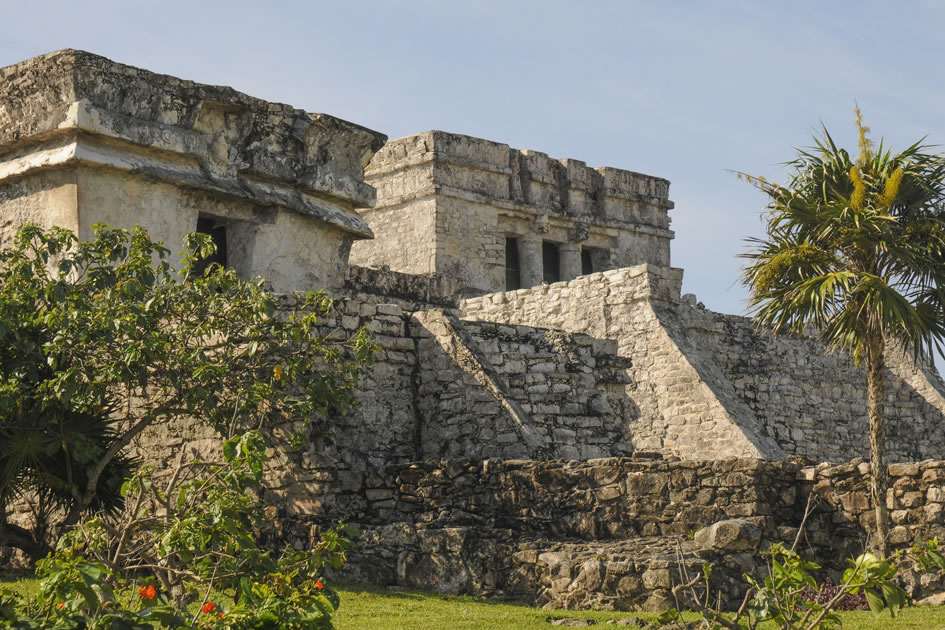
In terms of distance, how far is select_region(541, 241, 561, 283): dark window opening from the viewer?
21984 millimetres

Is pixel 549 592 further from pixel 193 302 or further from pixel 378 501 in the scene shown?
pixel 193 302

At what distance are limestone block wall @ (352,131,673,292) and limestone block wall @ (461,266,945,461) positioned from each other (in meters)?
3.47

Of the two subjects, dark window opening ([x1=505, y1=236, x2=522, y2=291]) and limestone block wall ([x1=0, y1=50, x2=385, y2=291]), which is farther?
dark window opening ([x1=505, y1=236, x2=522, y2=291])

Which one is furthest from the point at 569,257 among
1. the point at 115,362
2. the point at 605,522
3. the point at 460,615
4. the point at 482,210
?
the point at 460,615

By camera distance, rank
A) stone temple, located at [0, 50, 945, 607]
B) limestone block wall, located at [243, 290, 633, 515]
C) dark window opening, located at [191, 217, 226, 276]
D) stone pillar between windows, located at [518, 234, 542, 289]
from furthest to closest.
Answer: stone pillar between windows, located at [518, 234, 542, 289]
dark window opening, located at [191, 217, 226, 276]
limestone block wall, located at [243, 290, 633, 515]
stone temple, located at [0, 50, 945, 607]

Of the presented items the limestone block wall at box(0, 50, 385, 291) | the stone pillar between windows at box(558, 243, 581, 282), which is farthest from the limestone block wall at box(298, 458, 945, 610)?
the stone pillar between windows at box(558, 243, 581, 282)

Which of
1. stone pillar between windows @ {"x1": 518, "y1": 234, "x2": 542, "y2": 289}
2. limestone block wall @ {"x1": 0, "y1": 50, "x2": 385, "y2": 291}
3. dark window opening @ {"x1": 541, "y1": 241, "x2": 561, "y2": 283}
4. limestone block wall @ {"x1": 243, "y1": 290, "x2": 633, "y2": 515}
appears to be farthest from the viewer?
dark window opening @ {"x1": 541, "y1": 241, "x2": 561, "y2": 283}

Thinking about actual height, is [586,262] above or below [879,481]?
above

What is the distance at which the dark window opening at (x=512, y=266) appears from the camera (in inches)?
835

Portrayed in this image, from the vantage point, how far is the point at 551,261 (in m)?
22.1

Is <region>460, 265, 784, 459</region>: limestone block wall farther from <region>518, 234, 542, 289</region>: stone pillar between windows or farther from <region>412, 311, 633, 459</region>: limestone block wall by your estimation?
<region>518, 234, 542, 289</region>: stone pillar between windows

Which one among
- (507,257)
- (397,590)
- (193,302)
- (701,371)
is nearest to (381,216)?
(507,257)

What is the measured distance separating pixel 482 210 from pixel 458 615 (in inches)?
520

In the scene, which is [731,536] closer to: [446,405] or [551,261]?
[446,405]
